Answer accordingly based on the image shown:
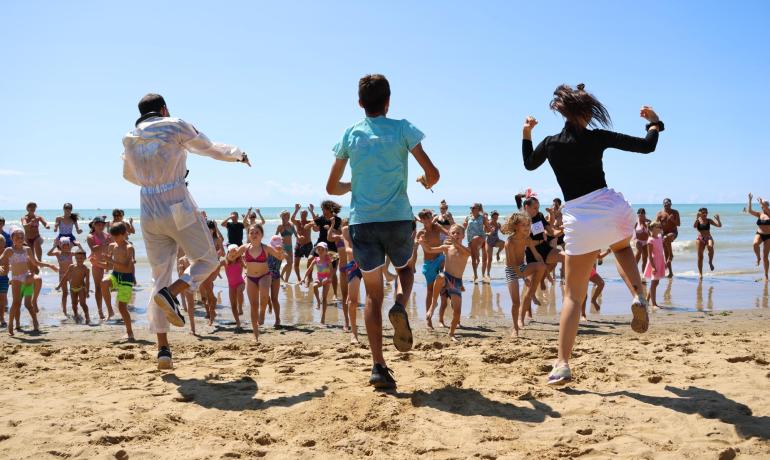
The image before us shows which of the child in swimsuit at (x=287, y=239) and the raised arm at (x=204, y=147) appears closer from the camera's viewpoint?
the raised arm at (x=204, y=147)

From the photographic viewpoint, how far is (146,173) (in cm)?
486

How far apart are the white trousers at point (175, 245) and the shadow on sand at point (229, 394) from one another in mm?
746

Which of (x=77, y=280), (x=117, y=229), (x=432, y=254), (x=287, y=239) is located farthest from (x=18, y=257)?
(x=287, y=239)

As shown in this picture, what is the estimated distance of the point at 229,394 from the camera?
14.3 ft

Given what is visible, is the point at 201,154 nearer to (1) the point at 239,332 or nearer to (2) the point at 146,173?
(2) the point at 146,173

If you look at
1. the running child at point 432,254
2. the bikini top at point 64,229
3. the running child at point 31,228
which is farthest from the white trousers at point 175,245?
the running child at point 31,228

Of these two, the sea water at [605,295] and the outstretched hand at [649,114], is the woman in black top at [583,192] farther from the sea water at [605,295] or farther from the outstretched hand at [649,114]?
the sea water at [605,295]

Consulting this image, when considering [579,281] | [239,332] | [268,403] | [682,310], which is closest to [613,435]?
[579,281]

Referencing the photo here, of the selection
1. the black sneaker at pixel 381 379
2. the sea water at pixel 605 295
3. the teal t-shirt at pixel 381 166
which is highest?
the teal t-shirt at pixel 381 166

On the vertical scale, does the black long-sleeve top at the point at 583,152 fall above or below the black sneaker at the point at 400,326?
above

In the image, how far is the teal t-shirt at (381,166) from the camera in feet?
14.0

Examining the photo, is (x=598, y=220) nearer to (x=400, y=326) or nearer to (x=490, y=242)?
(x=400, y=326)

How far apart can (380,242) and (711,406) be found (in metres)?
2.30

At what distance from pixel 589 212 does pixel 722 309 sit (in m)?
7.62
